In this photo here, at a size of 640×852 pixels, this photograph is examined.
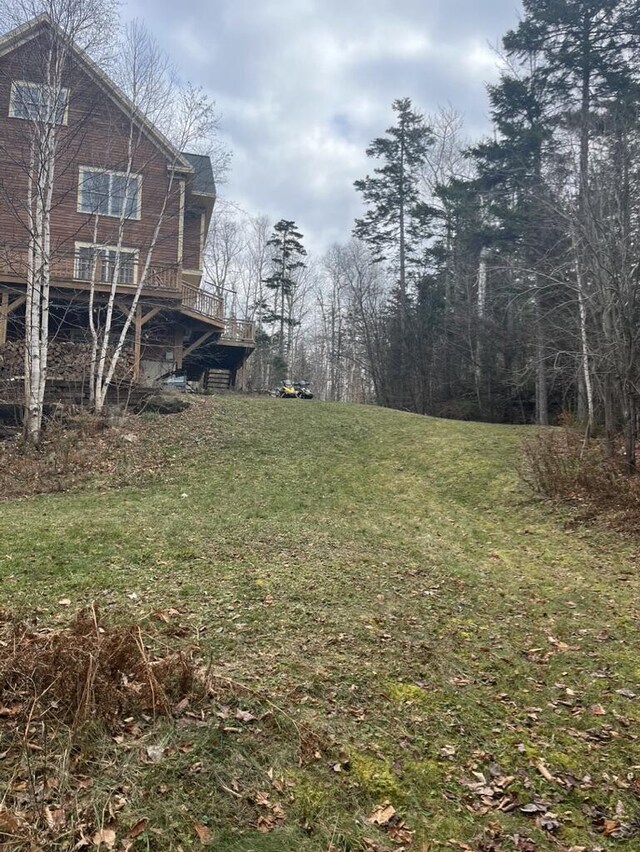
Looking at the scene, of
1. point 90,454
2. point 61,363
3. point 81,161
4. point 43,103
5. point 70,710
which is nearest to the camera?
point 70,710

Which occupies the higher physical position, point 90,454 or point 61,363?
point 61,363

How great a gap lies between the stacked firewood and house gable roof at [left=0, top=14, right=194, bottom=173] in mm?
6242

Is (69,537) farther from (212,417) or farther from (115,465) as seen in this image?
(212,417)

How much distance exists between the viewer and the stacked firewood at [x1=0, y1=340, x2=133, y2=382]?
48.4ft

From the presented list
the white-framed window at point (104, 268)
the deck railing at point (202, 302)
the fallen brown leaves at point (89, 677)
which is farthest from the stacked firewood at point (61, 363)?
the fallen brown leaves at point (89, 677)

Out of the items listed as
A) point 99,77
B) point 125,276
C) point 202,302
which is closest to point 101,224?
point 125,276

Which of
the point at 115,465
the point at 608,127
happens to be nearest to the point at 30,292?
the point at 115,465

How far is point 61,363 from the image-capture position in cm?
1589

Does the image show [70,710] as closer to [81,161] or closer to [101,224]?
[81,161]

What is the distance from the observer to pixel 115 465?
39.4 feet

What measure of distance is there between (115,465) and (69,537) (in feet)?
16.3

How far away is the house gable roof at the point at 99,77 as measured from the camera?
13.0 meters

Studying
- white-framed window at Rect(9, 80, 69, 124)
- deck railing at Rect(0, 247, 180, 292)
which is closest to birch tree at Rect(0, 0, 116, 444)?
white-framed window at Rect(9, 80, 69, 124)

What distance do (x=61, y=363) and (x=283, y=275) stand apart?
28318mm
